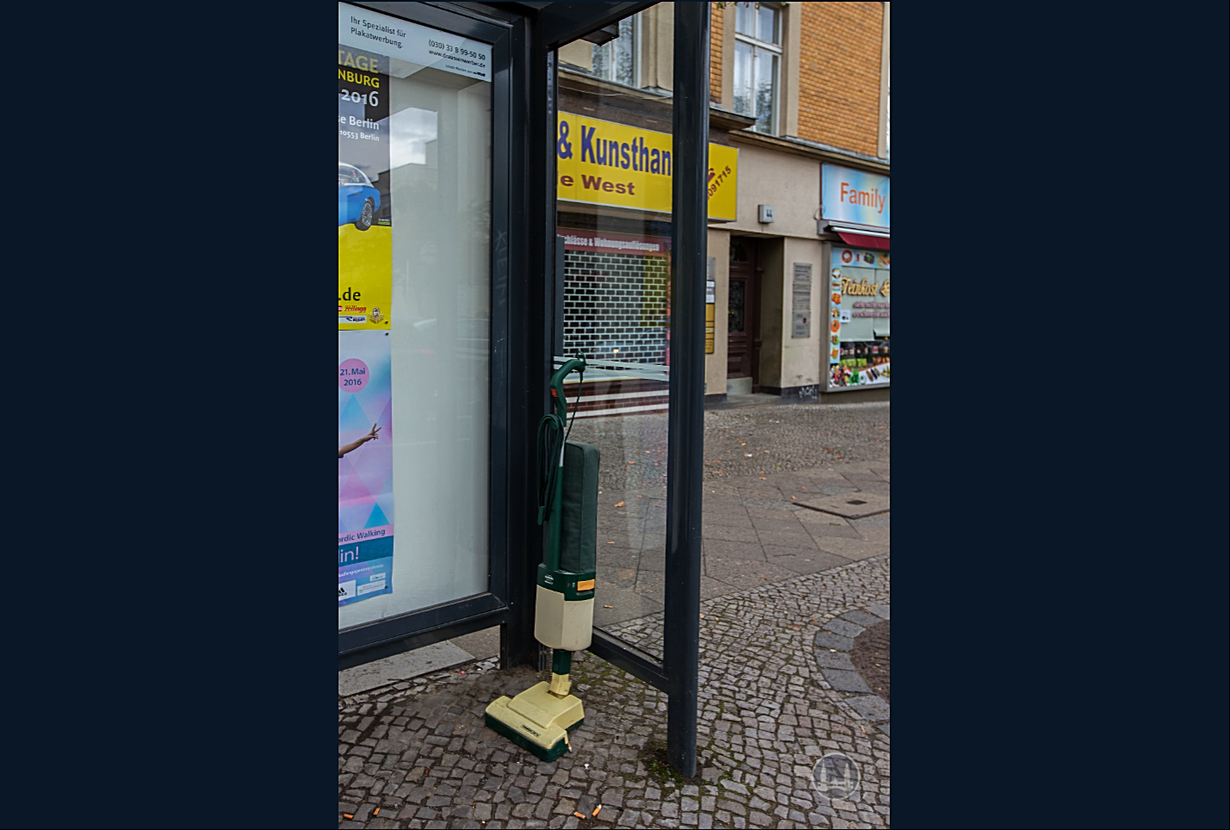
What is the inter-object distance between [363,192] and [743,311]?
11883 millimetres

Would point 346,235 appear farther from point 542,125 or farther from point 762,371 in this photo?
point 762,371

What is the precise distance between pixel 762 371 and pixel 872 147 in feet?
15.4

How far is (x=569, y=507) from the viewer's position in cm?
321

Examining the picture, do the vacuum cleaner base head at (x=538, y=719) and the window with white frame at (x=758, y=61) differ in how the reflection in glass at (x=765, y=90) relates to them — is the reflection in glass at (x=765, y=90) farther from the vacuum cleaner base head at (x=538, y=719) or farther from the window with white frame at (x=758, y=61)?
the vacuum cleaner base head at (x=538, y=719)

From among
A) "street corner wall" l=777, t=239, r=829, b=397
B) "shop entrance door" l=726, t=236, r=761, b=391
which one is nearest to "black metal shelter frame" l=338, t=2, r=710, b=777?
"shop entrance door" l=726, t=236, r=761, b=391

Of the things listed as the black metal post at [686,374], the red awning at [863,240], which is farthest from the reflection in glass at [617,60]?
the red awning at [863,240]

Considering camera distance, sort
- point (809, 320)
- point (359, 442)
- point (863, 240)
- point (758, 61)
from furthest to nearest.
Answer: point (863, 240), point (809, 320), point (758, 61), point (359, 442)

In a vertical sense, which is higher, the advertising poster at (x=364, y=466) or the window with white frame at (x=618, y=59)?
the window with white frame at (x=618, y=59)

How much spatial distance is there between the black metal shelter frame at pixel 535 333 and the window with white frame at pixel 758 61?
10.5 m

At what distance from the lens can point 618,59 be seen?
3555 millimetres

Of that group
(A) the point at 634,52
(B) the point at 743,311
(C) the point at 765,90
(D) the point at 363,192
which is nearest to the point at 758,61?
(C) the point at 765,90

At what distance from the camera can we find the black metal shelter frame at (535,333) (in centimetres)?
284

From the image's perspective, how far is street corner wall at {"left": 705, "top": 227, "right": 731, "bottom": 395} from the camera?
12.8m

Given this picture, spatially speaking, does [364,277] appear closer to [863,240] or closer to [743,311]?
[743,311]
